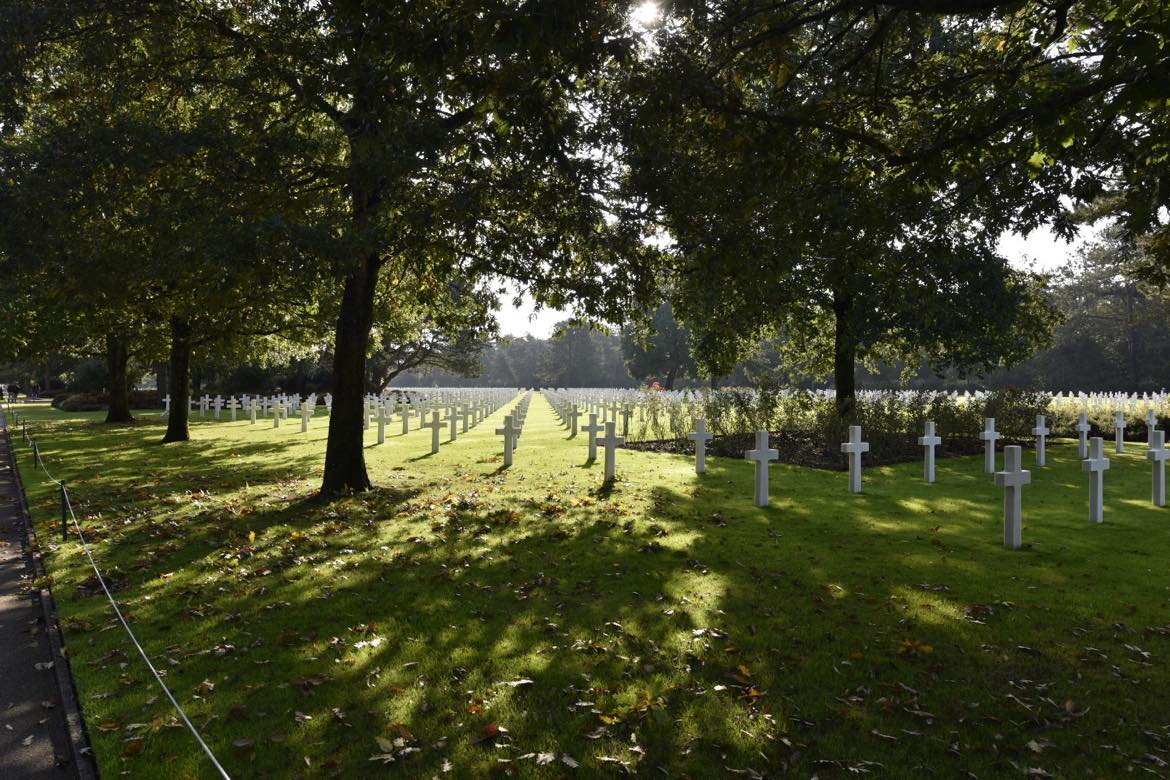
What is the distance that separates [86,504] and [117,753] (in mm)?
9102

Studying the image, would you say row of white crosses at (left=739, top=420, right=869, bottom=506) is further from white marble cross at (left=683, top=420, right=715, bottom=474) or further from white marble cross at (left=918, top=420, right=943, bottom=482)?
white marble cross at (left=918, top=420, right=943, bottom=482)

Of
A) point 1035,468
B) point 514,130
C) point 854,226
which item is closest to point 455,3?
point 514,130

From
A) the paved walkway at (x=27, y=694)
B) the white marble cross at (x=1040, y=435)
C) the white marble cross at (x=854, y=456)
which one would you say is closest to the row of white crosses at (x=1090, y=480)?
the white marble cross at (x=854, y=456)

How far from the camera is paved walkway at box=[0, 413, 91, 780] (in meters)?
4.03

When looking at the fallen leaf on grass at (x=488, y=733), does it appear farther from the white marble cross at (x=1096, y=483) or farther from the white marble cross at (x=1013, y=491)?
the white marble cross at (x=1096, y=483)

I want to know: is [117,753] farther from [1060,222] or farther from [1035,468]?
[1035,468]

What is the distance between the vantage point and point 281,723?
14.4 feet

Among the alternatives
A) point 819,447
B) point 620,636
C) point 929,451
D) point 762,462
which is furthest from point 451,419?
point 620,636

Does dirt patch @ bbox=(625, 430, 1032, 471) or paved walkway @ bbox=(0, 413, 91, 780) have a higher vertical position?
dirt patch @ bbox=(625, 430, 1032, 471)

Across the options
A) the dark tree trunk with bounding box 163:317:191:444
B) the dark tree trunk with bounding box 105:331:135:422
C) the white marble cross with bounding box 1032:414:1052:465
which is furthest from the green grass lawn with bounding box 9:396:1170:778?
the dark tree trunk with bounding box 105:331:135:422

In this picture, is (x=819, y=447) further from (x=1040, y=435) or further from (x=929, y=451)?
(x=1040, y=435)

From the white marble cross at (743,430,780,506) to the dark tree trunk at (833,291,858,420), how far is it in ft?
27.2

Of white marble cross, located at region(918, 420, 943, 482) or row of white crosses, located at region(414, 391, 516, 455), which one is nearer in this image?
white marble cross, located at region(918, 420, 943, 482)

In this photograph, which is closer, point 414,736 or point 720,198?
point 414,736
